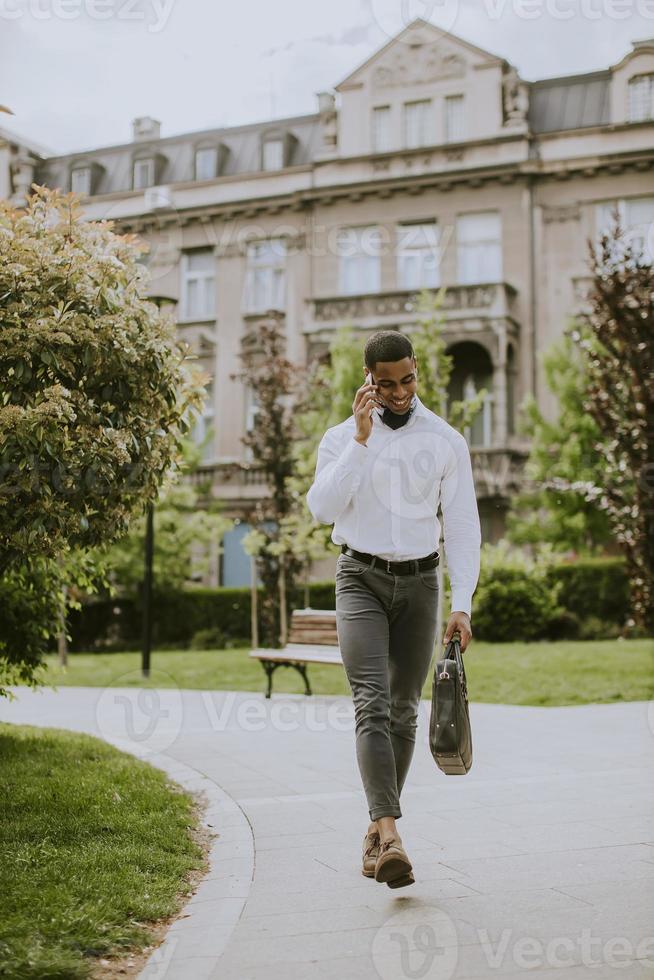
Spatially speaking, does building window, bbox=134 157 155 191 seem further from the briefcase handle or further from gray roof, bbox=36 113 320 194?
the briefcase handle

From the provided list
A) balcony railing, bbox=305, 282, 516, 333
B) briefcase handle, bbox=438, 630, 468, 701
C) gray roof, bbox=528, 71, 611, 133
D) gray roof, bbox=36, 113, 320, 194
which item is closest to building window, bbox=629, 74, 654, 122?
gray roof, bbox=528, 71, 611, 133

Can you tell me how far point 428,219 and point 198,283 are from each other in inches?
293

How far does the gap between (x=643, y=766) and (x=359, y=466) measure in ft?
13.5

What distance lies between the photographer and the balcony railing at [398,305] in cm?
2862

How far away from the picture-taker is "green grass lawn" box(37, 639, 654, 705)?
12.8 meters

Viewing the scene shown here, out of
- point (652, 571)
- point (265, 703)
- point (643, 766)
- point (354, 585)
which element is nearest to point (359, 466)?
point (354, 585)

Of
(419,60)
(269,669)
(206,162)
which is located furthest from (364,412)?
(206,162)

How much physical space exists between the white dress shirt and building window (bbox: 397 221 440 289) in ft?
85.3

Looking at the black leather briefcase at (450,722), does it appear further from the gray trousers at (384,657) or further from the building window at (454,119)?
the building window at (454,119)

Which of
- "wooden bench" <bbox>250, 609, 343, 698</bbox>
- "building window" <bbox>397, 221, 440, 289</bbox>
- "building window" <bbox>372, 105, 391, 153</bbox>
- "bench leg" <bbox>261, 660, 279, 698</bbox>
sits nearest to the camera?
"wooden bench" <bbox>250, 609, 343, 698</bbox>

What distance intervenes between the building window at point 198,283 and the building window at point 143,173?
11.6ft

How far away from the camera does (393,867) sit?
14.0 ft

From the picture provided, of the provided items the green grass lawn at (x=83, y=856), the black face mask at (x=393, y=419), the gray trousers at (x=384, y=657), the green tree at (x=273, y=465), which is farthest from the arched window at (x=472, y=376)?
the gray trousers at (x=384, y=657)

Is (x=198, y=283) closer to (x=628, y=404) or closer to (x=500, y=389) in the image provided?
(x=500, y=389)
